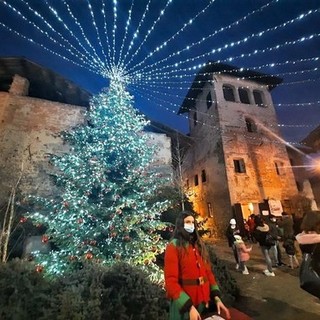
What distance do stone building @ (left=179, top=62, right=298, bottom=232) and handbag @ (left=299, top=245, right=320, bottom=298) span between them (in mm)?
13525

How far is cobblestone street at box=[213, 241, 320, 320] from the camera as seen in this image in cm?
425

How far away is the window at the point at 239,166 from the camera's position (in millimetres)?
18094

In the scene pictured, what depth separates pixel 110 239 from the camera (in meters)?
5.78

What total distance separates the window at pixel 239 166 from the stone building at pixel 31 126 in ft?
22.5

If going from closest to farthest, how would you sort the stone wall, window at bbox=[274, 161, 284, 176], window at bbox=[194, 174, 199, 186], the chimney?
the stone wall
the chimney
window at bbox=[274, 161, 284, 176]
window at bbox=[194, 174, 199, 186]

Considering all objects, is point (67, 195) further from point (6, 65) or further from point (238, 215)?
point (238, 215)

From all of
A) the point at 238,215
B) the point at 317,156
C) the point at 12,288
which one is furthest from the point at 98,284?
the point at 317,156

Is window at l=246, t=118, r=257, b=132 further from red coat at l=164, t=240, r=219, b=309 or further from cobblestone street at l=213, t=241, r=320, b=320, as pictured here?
red coat at l=164, t=240, r=219, b=309

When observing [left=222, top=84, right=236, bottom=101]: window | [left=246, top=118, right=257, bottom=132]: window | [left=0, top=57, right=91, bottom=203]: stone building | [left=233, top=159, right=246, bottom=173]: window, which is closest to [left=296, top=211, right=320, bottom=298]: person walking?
[left=0, top=57, right=91, bottom=203]: stone building

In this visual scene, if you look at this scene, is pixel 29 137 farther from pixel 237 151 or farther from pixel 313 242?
pixel 237 151

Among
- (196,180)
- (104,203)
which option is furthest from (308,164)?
(104,203)

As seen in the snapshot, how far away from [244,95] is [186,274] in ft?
73.0

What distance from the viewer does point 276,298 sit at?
4973 mm

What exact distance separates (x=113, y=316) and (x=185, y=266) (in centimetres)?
186
